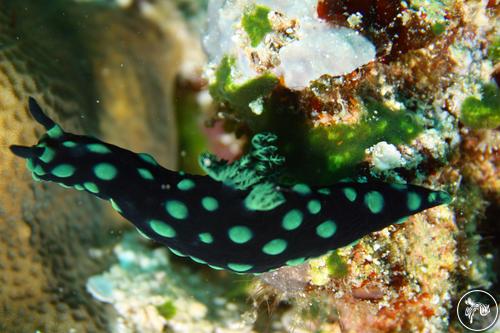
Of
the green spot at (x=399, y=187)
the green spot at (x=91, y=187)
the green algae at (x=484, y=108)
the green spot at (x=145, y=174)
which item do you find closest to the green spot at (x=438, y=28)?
the green algae at (x=484, y=108)

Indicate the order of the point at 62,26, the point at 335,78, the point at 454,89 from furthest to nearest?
the point at 62,26 → the point at 454,89 → the point at 335,78

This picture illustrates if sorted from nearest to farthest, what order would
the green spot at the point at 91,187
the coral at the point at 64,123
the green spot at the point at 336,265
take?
1. the green spot at the point at 91,187
2. the green spot at the point at 336,265
3. the coral at the point at 64,123

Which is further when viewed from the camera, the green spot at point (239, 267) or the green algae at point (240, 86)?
the green algae at point (240, 86)

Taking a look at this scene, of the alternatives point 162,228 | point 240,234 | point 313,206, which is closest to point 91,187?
point 162,228

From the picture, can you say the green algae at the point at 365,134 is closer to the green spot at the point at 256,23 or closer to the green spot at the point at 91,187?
the green spot at the point at 256,23

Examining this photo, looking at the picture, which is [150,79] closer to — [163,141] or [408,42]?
[163,141]

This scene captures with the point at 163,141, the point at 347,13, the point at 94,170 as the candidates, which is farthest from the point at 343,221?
the point at 163,141

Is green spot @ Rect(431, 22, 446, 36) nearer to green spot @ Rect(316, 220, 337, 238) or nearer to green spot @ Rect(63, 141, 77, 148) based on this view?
green spot @ Rect(316, 220, 337, 238)
